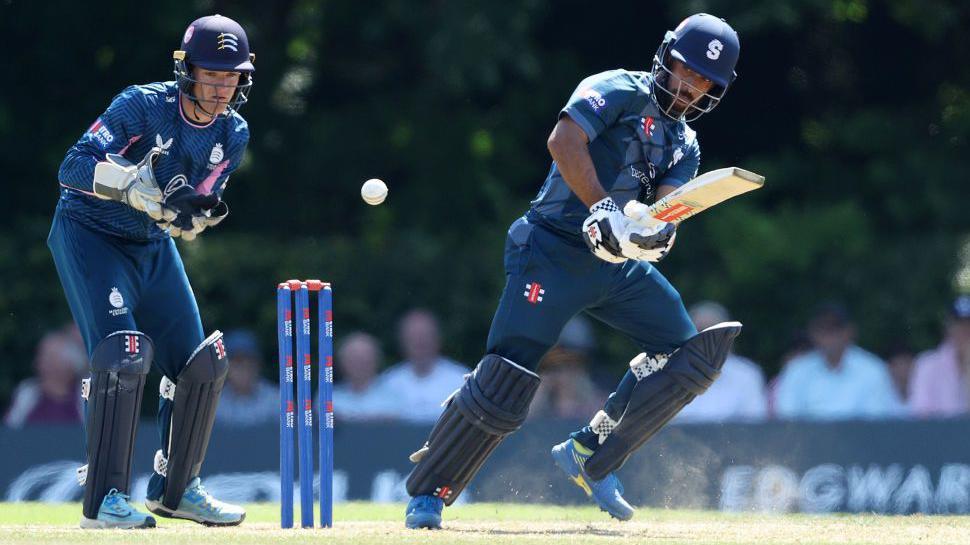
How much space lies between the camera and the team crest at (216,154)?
5.98m

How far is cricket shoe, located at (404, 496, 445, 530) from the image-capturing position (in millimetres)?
5809

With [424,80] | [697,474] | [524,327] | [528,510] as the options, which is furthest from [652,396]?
[424,80]

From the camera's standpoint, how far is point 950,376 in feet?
30.3

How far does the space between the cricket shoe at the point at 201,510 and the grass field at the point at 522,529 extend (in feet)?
0.16

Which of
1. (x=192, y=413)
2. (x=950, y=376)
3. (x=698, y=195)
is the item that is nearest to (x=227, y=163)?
(x=192, y=413)

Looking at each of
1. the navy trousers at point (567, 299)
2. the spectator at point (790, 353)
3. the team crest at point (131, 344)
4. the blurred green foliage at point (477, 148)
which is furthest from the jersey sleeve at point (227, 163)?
the blurred green foliage at point (477, 148)

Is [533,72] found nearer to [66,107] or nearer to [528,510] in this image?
[66,107]

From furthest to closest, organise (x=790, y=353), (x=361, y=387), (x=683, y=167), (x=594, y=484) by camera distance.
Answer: (x=790, y=353) → (x=361, y=387) → (x=594, y=484) → (x=683, y=167)

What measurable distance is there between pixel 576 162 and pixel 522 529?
4.43ft

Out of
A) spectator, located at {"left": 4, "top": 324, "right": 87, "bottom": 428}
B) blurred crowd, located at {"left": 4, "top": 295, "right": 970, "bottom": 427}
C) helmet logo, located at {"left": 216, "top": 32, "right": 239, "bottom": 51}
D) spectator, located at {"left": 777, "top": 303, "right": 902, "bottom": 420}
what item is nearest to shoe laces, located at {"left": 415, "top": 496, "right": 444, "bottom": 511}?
helmet logo, located at {"left": 216, "top": 32, "right": 239, "bottom": 51}

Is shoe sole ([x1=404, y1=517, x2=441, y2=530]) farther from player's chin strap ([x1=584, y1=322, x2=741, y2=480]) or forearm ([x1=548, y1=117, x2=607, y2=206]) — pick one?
forearm ([x1=548, y1=117, x2=607, y2=206])

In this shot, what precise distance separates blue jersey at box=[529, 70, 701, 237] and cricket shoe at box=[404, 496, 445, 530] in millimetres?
1068

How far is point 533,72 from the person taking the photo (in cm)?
1061

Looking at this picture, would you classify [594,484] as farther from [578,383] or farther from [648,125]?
[578,383]
